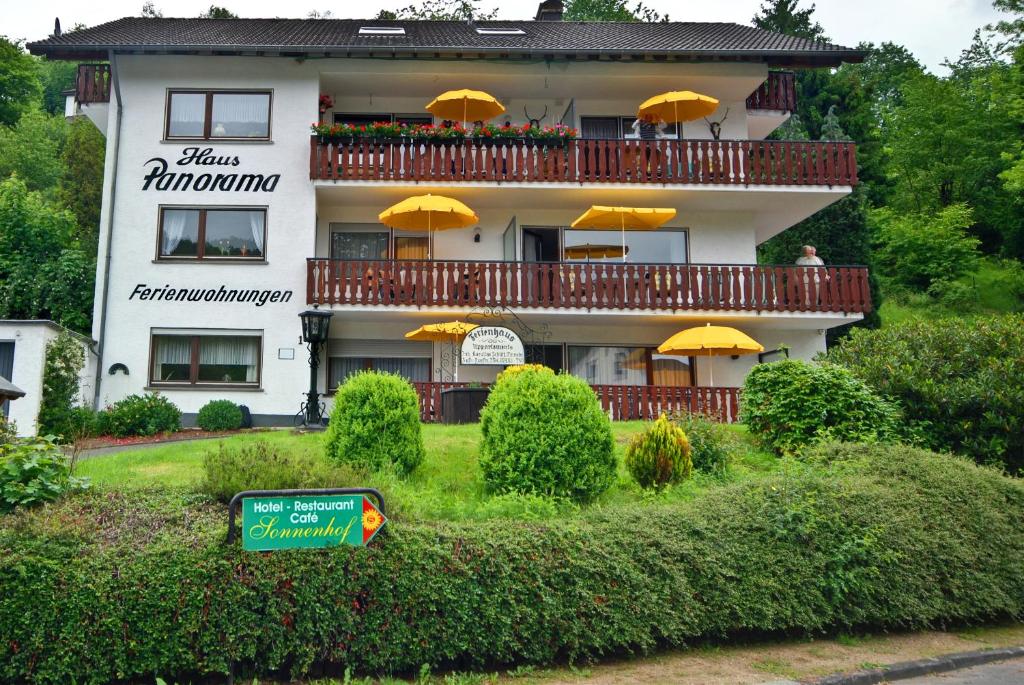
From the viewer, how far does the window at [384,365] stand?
21188 millimetres

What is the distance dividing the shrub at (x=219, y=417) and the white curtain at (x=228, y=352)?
1.57 metres

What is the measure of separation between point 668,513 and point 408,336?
40.6 feet

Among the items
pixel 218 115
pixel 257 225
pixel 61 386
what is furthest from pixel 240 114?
pixel 61 386

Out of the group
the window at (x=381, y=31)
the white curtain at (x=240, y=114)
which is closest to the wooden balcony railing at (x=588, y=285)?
the white curtain at (x=240, y=114)

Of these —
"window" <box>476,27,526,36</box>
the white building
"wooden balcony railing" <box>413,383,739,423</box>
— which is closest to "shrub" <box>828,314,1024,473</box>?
"wooden balcony railing" <box>413,383,739,423</box>

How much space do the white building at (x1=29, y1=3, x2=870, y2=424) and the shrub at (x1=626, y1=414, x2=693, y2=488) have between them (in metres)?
8.50

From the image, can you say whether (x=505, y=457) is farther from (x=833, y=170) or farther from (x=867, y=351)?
(x=833, y=170)

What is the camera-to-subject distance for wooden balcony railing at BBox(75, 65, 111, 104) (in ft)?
70.6

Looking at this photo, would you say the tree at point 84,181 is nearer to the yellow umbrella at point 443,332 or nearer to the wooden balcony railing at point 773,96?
the yellow umbrella at point 443,332

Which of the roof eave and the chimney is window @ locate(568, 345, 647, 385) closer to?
the roof eave

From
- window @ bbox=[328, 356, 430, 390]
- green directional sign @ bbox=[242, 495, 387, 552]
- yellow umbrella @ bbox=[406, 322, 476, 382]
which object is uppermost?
yellow umbrella @ bbox=[406, 322, 476, 382]

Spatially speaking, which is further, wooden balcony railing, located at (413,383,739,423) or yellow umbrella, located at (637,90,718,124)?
yellow umbrella, located at (637,90,718,124)

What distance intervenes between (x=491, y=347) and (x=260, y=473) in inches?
364

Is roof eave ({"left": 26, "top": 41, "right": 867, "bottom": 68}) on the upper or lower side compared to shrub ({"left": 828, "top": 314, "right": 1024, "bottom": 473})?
upper
